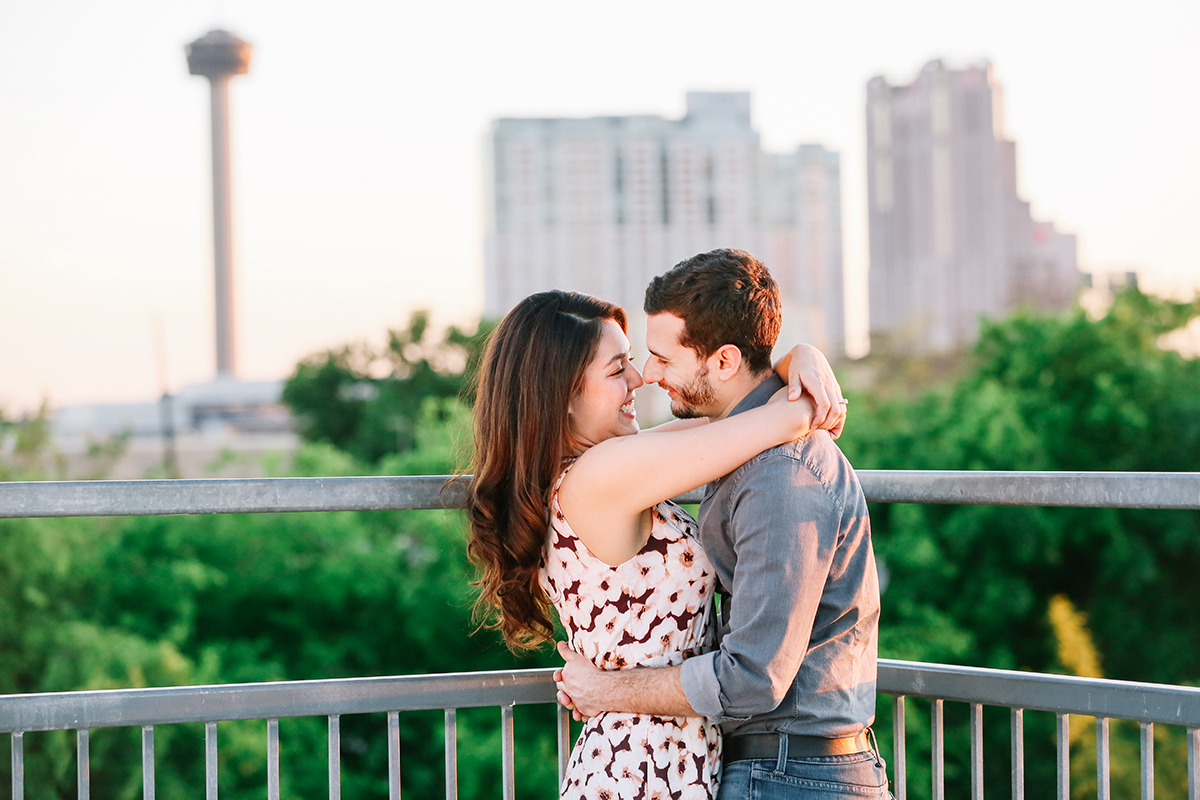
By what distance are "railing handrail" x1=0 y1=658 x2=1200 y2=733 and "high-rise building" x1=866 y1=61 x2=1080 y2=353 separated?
69.3 m

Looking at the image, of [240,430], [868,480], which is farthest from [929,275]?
[868,480]

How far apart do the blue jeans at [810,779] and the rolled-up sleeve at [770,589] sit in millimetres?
113

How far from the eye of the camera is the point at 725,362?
6.07ft

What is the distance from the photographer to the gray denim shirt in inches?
65.4


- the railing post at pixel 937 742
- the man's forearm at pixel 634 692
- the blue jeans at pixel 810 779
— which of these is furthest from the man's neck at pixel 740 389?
the railing post at pixel 937 742

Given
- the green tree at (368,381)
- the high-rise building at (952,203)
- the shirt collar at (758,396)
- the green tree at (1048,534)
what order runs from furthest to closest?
the high-rise building at (952,203), the green tree at (368,381), the green tree at (1048,534), the shirt collar at (758,396)

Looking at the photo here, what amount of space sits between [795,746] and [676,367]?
2.09 ft

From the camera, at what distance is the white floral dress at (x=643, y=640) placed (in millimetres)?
1818

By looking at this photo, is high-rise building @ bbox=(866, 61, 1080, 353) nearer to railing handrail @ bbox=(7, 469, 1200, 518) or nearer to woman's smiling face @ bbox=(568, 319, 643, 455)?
railing handrail @ bbox=(7, 469, 1200, 518)

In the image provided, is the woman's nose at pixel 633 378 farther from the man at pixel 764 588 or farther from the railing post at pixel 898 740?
the railing post at pixel 898 740

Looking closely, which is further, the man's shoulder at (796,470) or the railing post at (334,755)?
the railing post at (334,755)

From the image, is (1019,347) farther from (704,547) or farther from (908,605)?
(704,547)

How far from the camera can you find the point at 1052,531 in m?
21.9

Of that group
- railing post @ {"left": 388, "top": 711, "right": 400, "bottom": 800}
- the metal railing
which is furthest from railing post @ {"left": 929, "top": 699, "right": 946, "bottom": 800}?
railing post @ {"left": 388, "top": 711, "right": 400, "bottom": 800}
